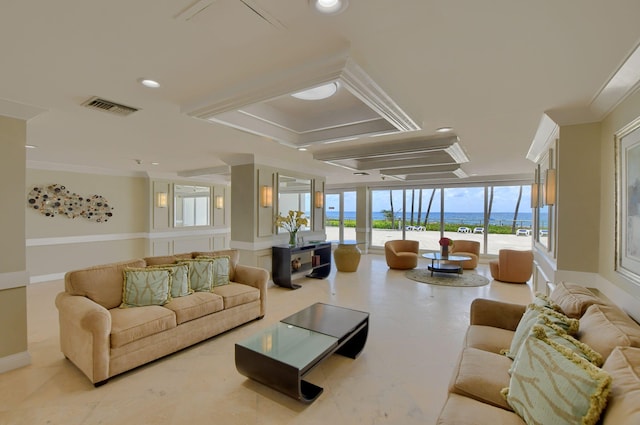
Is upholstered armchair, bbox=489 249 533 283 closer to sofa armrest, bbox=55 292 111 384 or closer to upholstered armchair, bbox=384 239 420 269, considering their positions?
upholstered armchair, bbox=384 239 420 269

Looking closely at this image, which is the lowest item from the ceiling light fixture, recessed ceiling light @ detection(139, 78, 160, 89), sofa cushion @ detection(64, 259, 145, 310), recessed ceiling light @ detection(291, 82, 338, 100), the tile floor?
the tile floor

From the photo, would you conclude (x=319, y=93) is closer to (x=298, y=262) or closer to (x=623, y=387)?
(x=623, y=387)

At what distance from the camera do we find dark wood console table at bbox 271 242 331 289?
207 inches

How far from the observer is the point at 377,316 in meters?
3.97

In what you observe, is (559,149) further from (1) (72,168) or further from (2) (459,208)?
(1) (72,168)

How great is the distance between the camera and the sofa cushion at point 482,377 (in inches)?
62.2

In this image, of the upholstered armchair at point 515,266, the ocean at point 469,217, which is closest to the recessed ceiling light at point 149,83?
the upholstered armchair at point 515,266

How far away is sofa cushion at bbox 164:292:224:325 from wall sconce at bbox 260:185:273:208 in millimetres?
2181

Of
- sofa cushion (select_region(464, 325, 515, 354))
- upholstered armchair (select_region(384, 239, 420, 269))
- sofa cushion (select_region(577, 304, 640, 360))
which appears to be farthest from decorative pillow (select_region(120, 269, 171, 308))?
upholstered armchair (select_region(384, 239, 420, 269))

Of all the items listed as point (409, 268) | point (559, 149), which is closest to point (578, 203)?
point (559, 149)

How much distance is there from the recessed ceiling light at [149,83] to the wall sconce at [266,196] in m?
3.03

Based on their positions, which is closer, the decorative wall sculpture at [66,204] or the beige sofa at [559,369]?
the beige sofa at [559,369]

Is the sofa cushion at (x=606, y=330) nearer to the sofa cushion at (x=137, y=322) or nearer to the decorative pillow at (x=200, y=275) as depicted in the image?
the sofa cushion at (x=137, y=322)

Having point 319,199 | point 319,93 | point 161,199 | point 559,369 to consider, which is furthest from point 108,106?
point 161,199
